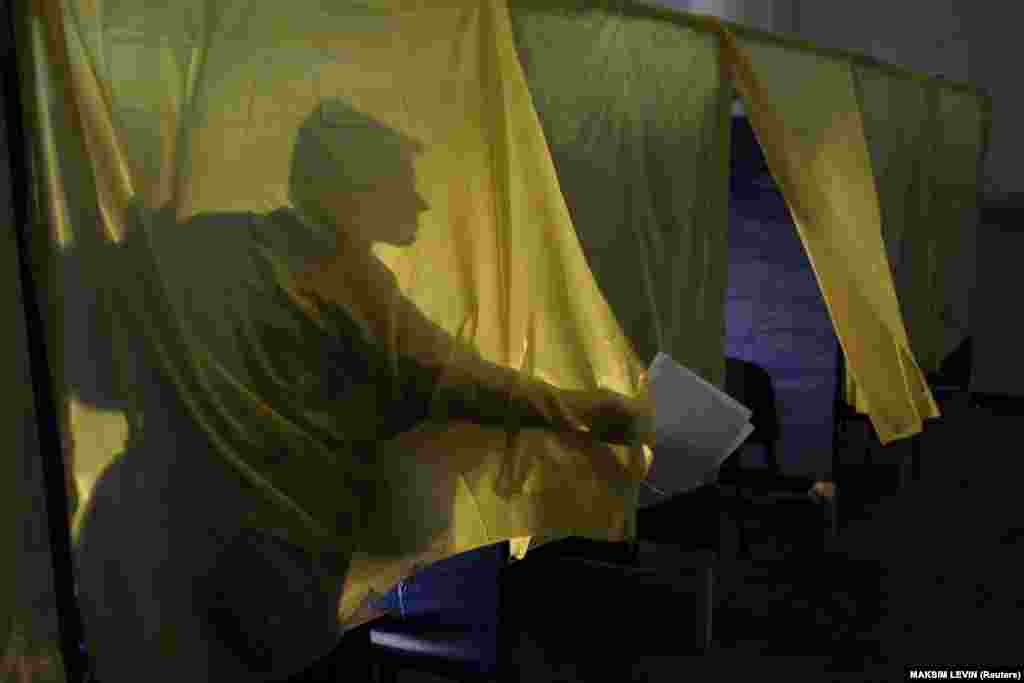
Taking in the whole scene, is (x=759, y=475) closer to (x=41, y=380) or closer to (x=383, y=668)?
(x=383, y=668)

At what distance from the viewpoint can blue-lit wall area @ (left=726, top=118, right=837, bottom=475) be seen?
5039 mm

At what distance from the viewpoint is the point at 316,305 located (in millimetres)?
2201

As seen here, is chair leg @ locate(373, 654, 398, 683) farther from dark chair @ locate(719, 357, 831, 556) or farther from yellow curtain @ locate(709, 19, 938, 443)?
dark chair @ locate(719, 357, 831, 556)

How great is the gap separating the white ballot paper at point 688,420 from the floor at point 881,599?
1059 millimetres

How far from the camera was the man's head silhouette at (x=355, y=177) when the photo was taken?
86.4 inches

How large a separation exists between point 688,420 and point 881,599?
1908mm

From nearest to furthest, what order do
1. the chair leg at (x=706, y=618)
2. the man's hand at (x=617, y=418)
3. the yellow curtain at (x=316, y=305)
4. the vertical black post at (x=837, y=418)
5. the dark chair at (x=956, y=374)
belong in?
1. the yellow curtain at (x=316, y=305)
2. the man's hand at (x=617, y=418)
3. the chair leg at (x=706, y=618)
4. the vertical black post at (x=837, y=418)
5. the dark chair at (x=956, y=374)

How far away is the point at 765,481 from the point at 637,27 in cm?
254

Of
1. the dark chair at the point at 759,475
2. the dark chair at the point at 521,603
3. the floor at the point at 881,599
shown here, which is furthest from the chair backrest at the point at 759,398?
the dark chair at the point at 521,603

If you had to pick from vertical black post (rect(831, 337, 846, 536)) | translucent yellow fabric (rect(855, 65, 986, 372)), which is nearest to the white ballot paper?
translucent yellow fabric (rect(855, 65, 986, 372))

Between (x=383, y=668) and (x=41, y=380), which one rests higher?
(x=41, y=380)

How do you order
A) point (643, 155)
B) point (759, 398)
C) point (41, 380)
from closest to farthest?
point (41, 380) < point (643, 155) < point (759, 398)

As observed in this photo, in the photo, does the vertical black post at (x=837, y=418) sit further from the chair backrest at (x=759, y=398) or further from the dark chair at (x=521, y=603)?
the dark chair at (x=521, y=603)

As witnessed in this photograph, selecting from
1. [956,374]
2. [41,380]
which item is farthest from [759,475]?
[41,380]
